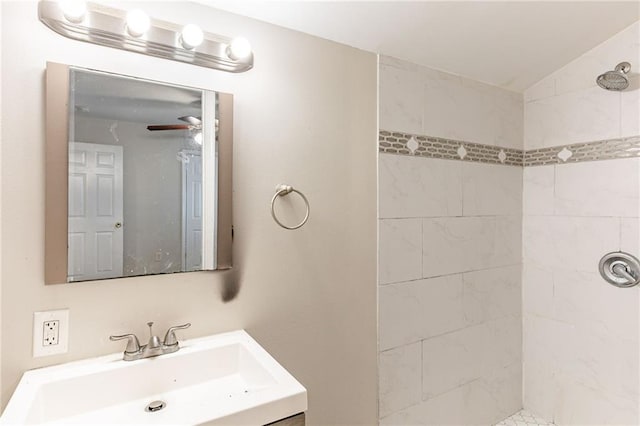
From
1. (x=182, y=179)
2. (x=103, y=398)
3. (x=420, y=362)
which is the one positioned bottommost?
(x=420, y=362)

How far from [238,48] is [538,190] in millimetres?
1949

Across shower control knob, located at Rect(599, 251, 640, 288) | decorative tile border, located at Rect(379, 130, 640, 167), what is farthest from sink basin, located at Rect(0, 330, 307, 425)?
shower control knob, located at Rect(599, 251, 640, 288)

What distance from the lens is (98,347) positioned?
1.21 meters

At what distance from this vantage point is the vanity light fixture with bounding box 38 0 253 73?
113 cm

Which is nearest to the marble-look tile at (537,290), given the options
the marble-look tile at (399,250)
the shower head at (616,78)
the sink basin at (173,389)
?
the marble-look tile at (399,250)

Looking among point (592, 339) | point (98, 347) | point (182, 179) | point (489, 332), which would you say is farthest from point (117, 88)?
point (592, 339)

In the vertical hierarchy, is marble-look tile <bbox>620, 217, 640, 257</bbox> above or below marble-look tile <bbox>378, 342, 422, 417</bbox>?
above

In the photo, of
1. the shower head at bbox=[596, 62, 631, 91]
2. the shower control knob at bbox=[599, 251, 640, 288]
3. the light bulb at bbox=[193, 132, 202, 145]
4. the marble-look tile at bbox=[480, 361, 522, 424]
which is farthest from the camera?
the marble-look tile at bbox=[480, 361, 522, 424]

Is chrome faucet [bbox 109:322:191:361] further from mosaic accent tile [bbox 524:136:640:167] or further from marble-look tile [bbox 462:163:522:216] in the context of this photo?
mosaic accent tile [bbox 524:136:640:167]

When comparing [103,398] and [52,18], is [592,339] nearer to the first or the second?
[103,398]

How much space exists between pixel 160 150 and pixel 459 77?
163 centimetres

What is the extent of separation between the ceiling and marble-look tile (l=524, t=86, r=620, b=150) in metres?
0.24

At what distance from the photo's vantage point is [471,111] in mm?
2105

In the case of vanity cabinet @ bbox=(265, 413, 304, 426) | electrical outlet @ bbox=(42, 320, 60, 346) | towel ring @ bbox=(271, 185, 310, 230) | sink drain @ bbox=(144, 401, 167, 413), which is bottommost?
sink drain @ bbox=(144, 401, 167, 413)
